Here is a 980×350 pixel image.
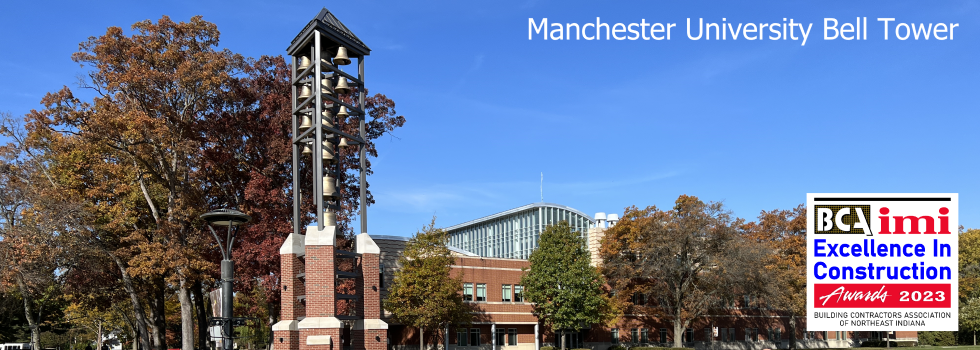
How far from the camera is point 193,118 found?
3872 cm

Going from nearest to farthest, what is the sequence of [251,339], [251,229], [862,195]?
[862,195], [251,229], [251,339]

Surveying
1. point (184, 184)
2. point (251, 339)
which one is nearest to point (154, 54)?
point (184, 184)

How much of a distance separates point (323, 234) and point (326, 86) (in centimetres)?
467

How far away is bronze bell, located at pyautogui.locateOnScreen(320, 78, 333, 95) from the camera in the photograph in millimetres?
24500

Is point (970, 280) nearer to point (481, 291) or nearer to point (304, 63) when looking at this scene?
point (481, 291)

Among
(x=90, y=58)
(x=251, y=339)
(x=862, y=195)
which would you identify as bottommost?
(x=251, y=339)

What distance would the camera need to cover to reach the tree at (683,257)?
54.2 meters

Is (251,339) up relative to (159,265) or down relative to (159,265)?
down

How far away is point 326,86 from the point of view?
968 inches

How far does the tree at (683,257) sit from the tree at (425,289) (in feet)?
46.2

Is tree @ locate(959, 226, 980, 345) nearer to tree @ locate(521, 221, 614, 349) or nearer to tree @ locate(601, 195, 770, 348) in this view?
tree @ locate(601, 195, 770, 348)

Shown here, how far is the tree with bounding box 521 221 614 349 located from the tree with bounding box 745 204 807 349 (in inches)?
470

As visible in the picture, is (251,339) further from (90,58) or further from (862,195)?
(862,195)

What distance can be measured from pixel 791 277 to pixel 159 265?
144 ft
